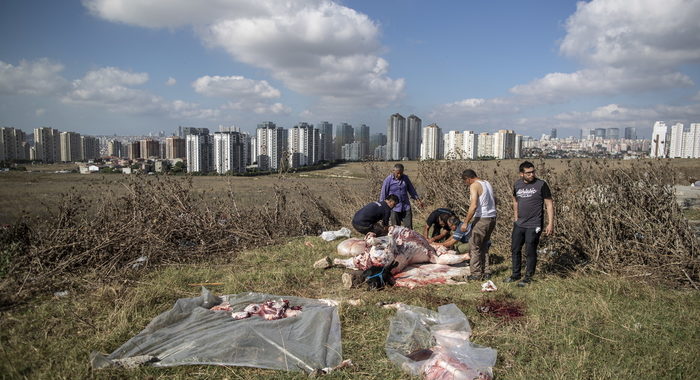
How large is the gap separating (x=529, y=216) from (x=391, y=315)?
2.39 metres

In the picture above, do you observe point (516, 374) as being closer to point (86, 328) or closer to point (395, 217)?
point (86, 328)

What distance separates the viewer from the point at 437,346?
3.36 m

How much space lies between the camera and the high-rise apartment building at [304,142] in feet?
161

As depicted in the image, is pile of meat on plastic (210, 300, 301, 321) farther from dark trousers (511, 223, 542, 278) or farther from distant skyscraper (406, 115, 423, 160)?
distant skyscraper (406, 115, 423, 160)

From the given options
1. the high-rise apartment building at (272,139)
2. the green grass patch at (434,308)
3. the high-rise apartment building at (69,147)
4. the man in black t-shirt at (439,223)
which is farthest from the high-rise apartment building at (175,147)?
the green grass patch at (434,308)

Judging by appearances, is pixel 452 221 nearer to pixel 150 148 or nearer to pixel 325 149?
pixel 325 149

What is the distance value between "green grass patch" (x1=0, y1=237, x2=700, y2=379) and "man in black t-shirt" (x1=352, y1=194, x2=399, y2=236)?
5.54ft

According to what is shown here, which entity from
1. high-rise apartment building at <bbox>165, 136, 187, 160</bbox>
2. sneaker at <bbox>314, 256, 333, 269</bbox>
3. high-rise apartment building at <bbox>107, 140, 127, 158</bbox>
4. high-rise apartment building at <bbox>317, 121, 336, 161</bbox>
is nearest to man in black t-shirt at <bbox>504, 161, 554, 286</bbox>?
sneaker at <bbox>314, 256, 333, 269</bbox>

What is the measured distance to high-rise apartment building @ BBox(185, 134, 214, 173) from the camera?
4541 centimetres

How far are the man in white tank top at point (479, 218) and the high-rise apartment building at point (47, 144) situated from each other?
3011 inches

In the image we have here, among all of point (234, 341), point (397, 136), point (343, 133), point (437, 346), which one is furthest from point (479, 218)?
point (343, 133)

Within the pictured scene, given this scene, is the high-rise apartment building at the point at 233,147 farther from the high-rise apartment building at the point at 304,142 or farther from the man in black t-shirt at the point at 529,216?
the man in black t-shirt at the point at 529,216

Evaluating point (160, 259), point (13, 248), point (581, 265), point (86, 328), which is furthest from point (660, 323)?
point (13, 248)

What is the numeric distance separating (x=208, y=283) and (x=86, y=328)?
68.1 inches
